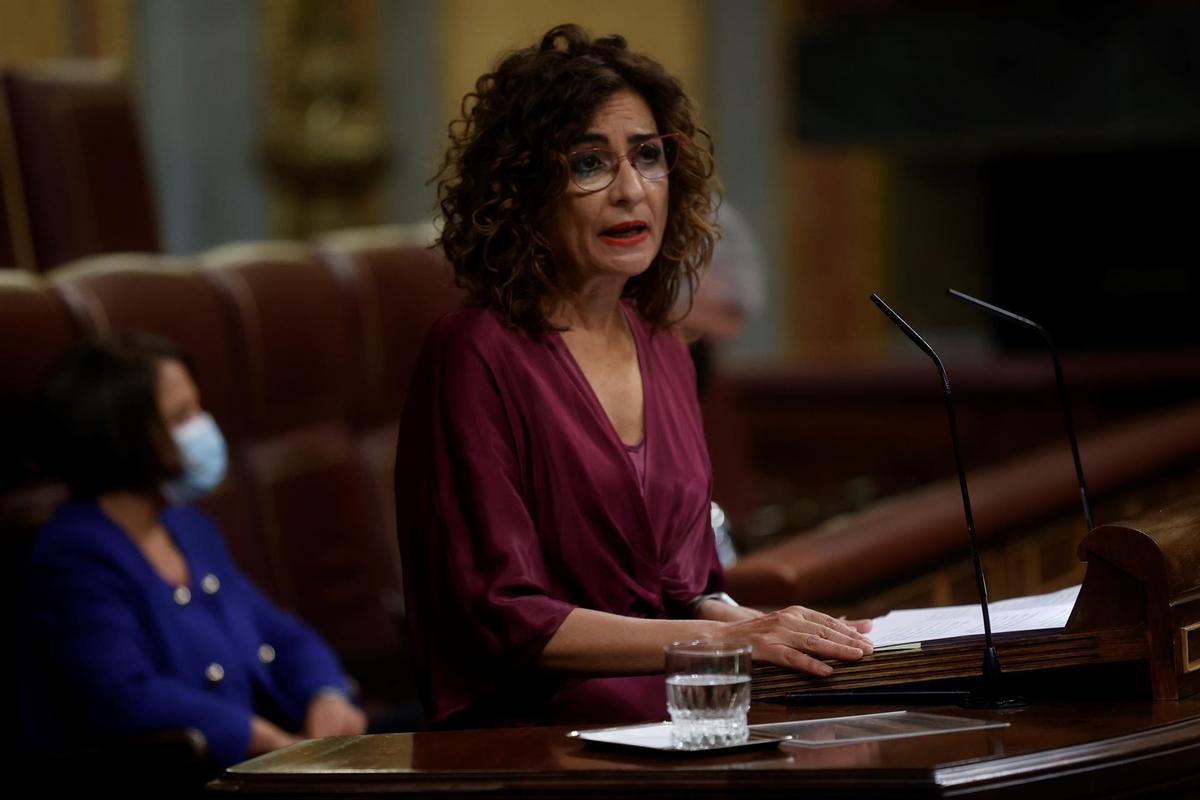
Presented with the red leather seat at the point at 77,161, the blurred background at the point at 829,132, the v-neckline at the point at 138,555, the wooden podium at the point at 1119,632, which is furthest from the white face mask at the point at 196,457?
the blurred background at the point at 829,132

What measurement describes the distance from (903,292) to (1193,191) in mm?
1262

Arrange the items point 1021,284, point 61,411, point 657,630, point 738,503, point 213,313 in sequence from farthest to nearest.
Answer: point 1021,284
point 738,503
point 213,313
point 61,411
point 657,630

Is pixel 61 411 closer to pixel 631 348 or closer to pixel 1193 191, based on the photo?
pixel 631 348

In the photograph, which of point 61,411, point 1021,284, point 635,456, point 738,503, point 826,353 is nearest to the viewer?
point 635,456

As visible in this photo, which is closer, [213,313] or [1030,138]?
[213,313]

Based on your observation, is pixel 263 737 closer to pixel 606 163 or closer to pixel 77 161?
pixel 606 163

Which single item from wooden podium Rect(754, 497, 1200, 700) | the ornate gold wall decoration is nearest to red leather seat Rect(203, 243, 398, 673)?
wooden podium Rect(754, 497, 1200, 700)

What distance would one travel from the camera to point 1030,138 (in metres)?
7.25

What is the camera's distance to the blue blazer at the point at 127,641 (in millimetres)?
2896

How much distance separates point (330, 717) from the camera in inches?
128

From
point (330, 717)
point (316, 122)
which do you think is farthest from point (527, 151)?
point (316, 122)

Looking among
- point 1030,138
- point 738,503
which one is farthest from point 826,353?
point 738,503

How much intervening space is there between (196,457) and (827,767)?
1.94m

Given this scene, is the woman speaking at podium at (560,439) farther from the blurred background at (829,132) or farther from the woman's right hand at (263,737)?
the blurred background at (829,132)
